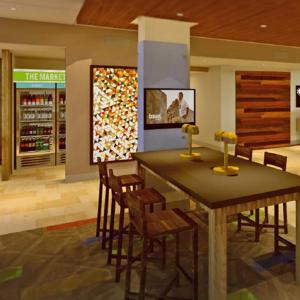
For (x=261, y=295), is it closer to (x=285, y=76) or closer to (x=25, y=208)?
(x=25, y=208)

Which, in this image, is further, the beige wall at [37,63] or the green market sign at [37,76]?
the beige wall at [37,63]

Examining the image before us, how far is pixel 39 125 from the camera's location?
23.2ft

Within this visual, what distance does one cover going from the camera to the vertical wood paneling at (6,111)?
5.91 m

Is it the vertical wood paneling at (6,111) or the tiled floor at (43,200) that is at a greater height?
the vertical wood paneling at (6,111)

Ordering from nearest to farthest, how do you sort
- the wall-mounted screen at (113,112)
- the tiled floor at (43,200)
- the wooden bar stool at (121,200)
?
1. the wooden bar stool at (121,200)
2. the tiled floor at (43,200)
3. the wall-mounted screen at (113,112)

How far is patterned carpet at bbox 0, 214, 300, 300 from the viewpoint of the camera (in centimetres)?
246

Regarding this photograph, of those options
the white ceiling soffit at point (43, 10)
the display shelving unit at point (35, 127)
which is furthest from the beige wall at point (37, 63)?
the white ceiling soffit at point (43, 10)

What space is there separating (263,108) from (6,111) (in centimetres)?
799

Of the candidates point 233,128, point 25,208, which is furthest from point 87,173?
point 233,128

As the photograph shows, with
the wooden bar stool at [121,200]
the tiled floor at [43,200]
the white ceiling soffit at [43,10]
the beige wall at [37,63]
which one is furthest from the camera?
the beige wall at [37,63]

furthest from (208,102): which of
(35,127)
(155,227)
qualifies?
(155,227)

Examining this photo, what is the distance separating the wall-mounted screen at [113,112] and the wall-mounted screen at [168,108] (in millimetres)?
1680

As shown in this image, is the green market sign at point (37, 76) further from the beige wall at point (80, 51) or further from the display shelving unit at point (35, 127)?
the beige wall at point (80, 51)

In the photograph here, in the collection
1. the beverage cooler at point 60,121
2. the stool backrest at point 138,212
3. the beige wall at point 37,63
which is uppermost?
the beige wall at point 37,63
